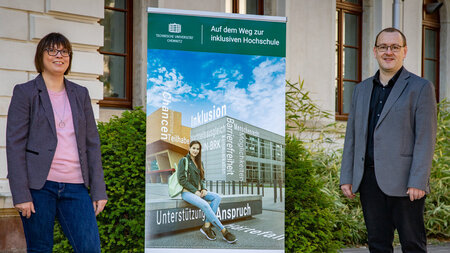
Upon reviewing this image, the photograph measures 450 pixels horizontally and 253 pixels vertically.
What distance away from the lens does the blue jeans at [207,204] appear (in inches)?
207

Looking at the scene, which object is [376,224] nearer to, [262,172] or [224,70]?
[262,172]

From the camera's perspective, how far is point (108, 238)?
5500mm

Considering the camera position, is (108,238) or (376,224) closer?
(376,224)

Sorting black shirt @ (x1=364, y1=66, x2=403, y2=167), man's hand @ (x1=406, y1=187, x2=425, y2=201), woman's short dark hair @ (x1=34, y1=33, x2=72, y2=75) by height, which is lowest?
man's hand @ (x1=406, y1=187, x2=425, y2=201)

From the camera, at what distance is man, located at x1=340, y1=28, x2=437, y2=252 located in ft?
13.4

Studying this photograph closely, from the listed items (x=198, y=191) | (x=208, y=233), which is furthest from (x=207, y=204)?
(x=208, y=233)

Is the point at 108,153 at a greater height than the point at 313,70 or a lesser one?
lesser

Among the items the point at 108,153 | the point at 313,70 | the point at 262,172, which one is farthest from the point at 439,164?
the point at 108,153

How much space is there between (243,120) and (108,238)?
62.7 inches

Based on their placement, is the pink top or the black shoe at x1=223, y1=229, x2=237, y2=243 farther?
the black shoe at x1=223, y1=229, x2=237, y2=243

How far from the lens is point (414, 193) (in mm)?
4043

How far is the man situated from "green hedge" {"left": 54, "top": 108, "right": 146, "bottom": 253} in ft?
6.52

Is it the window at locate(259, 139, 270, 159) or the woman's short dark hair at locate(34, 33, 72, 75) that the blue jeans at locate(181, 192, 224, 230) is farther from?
the woman's short dark hair at locate(34, 33, 72, 75)

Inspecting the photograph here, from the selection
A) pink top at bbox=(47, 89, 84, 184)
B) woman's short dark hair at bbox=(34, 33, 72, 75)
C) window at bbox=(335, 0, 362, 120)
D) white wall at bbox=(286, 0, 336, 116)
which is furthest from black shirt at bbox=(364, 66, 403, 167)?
window at bbox=(335, 0, 362, 120)
